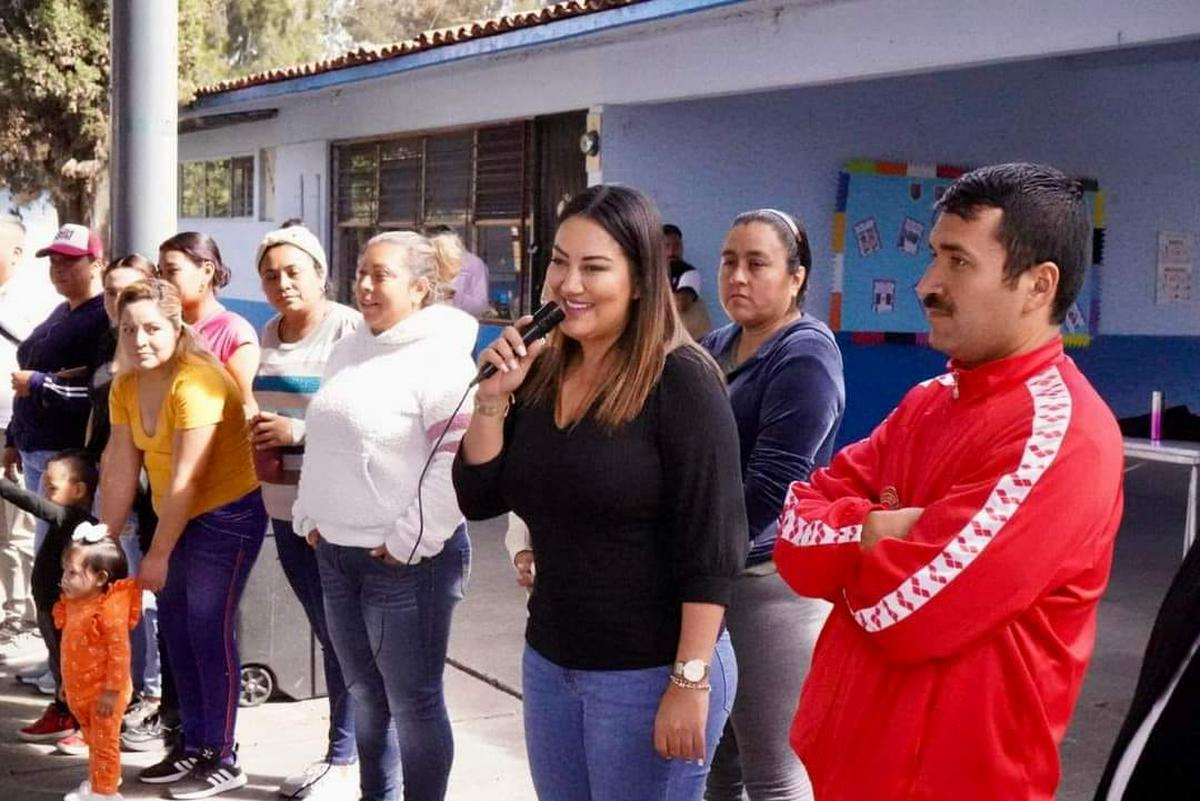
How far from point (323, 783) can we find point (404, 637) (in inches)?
41.7

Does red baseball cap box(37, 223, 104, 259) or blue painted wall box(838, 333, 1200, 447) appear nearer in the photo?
red baseball cap box(37, 223, 104, 259)

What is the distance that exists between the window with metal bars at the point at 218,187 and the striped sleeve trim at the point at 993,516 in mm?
14810

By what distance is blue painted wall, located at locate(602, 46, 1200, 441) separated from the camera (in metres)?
9.90

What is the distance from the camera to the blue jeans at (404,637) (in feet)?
11.6

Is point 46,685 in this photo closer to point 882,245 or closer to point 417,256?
point 417,256

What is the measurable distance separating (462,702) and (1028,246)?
379 cm

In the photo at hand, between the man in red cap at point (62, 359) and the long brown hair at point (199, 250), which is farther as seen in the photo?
the man in red cap at point (62, 359)

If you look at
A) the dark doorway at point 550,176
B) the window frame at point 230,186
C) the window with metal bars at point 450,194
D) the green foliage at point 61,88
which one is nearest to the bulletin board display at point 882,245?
the dark doorway at point 550,176

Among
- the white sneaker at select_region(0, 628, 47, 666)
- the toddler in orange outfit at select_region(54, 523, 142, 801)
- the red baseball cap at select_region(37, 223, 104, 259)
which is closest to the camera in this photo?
the toddler in orange outfit at select_region(54, 523, 142, 801)

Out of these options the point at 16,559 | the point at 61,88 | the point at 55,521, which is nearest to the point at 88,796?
the point at 55,521

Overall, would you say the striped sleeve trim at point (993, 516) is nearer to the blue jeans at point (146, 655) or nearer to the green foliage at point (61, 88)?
the blue jeans at point (146, 655)

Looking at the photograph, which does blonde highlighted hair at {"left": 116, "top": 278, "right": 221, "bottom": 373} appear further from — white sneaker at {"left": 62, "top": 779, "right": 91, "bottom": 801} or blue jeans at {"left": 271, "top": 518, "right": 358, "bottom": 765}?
white sneaker at {"left": 62, "top": 779, "right": 91, "bottom": 801}

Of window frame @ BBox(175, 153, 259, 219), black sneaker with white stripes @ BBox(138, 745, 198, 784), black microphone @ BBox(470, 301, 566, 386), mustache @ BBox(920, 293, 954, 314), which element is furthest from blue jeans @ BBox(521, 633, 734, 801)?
window frame @ BBox(175, 153, 259, 219)

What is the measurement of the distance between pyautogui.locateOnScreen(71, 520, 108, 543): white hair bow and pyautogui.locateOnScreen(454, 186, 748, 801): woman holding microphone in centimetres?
213
